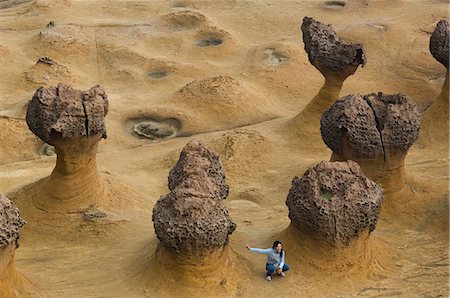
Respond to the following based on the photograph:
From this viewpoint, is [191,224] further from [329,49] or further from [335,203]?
[329,49]

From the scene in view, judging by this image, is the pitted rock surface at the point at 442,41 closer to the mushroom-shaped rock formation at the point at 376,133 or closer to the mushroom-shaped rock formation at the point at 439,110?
the mushroom-shaped rock formation at the point at 439,110

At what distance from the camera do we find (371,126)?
41.1 ft

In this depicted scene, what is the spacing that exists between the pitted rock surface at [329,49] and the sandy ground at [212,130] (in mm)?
2134

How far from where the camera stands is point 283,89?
73.2 feet

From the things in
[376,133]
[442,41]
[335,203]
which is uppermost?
[335,203]

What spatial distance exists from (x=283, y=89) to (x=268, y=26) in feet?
19.7

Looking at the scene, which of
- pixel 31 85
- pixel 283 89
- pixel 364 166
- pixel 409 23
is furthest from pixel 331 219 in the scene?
pixel 409 23

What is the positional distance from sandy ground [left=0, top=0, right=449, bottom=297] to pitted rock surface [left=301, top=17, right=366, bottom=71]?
84.0 inches

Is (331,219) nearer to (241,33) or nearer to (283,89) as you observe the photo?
(283,89)

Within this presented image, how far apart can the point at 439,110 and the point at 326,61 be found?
3.33 metres

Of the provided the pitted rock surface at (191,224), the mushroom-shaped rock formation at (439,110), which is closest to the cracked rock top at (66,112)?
the pitted rock surface at (191,224)

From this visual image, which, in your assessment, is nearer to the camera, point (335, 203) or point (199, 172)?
point (335, 203)

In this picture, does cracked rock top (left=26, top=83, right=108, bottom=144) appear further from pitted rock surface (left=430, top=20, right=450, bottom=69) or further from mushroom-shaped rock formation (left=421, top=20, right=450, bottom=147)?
pitted rock surface (left=430, top=20, right=450, bottom=69)

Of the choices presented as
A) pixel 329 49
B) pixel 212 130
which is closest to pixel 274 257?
pixel 329 49
